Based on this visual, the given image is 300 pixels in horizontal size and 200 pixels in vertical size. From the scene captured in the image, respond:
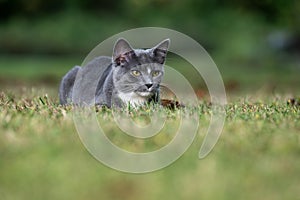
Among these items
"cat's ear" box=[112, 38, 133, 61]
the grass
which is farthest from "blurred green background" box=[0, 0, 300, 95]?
the grass

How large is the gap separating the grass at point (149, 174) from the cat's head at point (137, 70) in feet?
4.95

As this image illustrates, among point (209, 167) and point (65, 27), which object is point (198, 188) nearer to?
point (209, 167)

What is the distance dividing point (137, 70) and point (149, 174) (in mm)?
2534

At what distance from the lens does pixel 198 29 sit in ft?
73.7

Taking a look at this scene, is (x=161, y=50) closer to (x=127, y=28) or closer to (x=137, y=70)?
(x=137, y=70)

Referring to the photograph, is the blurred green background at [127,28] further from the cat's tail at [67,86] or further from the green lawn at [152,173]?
the green lawn at [152,173]

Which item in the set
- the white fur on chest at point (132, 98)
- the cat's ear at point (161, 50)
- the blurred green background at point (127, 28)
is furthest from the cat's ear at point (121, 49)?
the blurred green background at point (127, 28)

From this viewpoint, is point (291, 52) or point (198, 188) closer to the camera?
point (198, 188)

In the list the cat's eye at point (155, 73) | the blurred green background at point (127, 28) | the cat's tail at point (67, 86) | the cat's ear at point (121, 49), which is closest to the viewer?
the cat's ear at point (121, 49)

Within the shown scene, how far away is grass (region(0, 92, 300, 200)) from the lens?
3.52m

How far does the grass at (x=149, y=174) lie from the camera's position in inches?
139

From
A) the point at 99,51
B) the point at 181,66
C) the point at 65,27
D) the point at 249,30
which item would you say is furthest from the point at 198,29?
the point at 99,51

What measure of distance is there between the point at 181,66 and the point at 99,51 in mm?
3950

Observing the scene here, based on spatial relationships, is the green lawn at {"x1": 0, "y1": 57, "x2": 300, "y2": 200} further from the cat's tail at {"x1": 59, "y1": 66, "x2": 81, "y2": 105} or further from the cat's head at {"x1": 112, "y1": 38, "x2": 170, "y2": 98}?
the cat's tail at {"x1": 59, "y1": 66, "x2": 81, "y2": 105}
